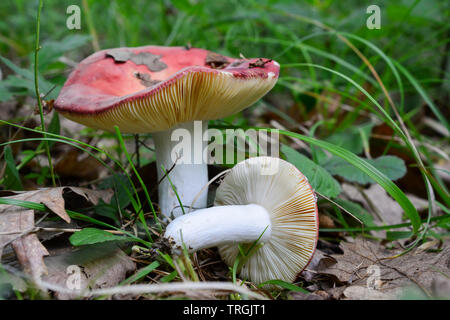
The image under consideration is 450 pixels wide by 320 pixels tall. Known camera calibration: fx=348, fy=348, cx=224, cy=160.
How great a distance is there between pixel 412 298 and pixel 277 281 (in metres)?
0.49

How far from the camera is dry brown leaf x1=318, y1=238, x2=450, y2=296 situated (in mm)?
1354

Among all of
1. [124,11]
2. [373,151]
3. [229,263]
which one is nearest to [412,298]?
[229,263]

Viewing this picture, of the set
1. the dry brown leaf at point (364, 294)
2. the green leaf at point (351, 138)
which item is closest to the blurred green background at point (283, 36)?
the green leaf at point (351, 138)

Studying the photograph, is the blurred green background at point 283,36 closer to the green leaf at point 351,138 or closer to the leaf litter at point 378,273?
the green leaf at point 351,138

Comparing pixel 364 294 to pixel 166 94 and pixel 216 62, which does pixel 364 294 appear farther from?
pixel 216 62

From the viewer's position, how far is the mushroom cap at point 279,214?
4.73 feet

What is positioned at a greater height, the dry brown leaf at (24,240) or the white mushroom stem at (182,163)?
the white mushroom stem at (182,163)

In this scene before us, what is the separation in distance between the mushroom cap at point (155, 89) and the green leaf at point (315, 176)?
14.7 inches

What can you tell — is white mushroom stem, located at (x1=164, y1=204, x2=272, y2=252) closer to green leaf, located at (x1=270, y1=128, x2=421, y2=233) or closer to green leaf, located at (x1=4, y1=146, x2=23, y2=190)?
green leaf, located at (x1=270, y1=128, x2=421, y2=233)

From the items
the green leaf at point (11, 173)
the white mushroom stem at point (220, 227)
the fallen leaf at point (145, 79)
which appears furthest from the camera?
the fallen leaf at point (145, 79)

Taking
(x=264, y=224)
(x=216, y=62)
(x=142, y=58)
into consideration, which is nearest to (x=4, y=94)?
(x=142, y=58)

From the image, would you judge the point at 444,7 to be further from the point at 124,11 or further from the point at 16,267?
the point at 16,267

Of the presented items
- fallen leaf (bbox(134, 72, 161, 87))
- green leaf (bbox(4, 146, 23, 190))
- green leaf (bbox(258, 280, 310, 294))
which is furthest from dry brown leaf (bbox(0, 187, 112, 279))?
green leaf (bbox(258, 280, 310, 294))

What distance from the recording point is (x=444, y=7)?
3631 millimetres
